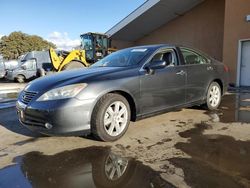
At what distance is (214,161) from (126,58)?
268 centimetres

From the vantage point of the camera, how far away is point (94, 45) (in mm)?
19547

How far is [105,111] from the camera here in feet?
14.7

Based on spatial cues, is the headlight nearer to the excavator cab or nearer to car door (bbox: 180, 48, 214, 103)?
car door (bbox: 180, 48, 214, 103)

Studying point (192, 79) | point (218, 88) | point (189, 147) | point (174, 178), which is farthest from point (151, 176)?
point (218, 88)

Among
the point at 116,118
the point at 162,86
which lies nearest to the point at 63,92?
the point at 116,118

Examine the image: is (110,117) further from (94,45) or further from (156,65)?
(94,45)

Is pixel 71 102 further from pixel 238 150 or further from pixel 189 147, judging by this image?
pixel 238 150

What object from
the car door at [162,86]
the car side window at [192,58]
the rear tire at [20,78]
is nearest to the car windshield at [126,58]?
the car door at [162,86]

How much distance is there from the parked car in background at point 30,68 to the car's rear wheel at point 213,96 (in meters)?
15.3

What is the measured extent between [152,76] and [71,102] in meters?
1.69

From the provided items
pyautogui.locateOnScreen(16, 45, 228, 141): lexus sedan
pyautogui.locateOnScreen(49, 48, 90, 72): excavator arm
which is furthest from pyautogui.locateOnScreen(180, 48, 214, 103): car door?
pyautogui.locateOnScreen(49, 48, 90, 72): excavator arm

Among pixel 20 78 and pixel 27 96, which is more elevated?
pixel 27 96

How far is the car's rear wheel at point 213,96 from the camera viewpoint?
6750 mm

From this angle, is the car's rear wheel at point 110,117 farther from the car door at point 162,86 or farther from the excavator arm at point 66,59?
the excavator arm at point 66,59
